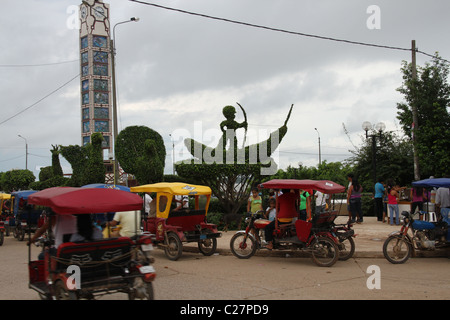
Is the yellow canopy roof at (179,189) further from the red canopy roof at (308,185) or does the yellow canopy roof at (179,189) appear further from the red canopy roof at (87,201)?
the red canopy roof at (87,201)

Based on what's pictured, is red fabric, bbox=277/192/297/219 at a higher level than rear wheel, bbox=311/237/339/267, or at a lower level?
higher

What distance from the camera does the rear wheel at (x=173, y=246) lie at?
463 inches

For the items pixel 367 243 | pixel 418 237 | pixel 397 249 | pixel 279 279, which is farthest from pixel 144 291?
pixel 367 243

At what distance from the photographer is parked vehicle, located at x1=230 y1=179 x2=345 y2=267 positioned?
10.5 metres

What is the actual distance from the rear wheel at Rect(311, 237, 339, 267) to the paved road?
0.20 metres

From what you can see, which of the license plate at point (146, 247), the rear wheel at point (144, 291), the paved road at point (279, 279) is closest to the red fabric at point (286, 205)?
the paved road at point (279, 279)

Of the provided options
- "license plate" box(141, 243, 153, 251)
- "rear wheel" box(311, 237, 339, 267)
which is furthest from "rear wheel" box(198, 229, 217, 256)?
"license plate" box(141, 243, 153, 251)

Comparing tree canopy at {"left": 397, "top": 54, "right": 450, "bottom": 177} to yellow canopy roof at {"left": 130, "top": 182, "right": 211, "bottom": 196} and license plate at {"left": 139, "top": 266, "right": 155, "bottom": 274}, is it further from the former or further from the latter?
license plate at {"left": 139, "top": 266, "right": 155, "bottom": 274}

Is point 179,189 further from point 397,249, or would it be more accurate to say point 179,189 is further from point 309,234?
point 397,249

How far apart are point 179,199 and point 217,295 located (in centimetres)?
568

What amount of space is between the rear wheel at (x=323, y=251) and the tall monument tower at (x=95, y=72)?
248ft
